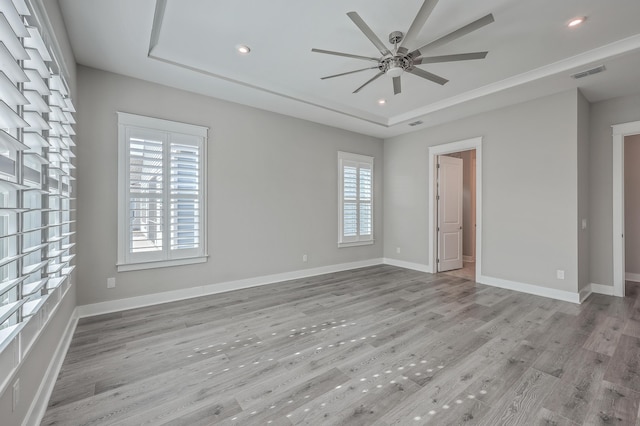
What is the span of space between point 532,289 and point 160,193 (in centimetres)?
546

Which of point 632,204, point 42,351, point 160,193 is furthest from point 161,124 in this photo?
point 632,204

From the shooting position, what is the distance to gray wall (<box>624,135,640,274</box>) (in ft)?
16.1

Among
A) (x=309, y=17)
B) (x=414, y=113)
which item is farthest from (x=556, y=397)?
(x=414, y=113)

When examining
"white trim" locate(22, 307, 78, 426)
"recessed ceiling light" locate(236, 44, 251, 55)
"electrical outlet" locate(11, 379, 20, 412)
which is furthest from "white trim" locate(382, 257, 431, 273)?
"electrical outlet" locate(11, 379, 20, 412)

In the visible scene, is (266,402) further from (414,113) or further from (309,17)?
(414,113)

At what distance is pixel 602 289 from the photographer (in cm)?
423

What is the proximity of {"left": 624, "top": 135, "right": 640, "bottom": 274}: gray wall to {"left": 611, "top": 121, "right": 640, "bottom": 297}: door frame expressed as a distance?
4.37 feet

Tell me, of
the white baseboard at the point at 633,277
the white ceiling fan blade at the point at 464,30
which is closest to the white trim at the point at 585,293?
the white baseboard at the point at 633,277

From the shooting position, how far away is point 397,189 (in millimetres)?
6227

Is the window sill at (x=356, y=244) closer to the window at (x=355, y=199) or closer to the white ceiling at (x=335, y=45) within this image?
the window at (x=355, y=199)

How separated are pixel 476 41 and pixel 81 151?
177 inches

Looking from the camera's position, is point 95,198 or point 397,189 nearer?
point 95,198

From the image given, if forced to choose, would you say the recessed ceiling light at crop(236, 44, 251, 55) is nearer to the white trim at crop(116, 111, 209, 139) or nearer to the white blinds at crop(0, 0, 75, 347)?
the white trim at crop(116, 111, 209, 139)

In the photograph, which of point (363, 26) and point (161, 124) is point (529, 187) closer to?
point (363, 26)
